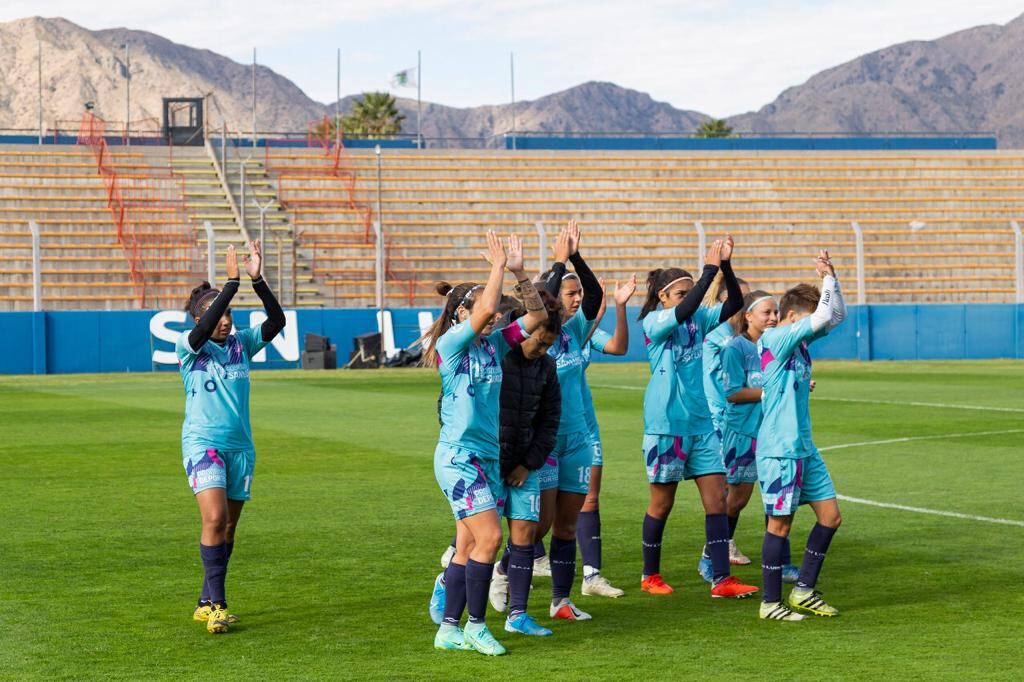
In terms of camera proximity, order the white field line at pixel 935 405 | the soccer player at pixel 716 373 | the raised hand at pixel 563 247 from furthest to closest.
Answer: the white field line at pixel 935 405
the soccer player at pixel 716 373
the raised hand at pixel 563 247

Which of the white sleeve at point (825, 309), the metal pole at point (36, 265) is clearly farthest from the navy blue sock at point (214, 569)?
the metal pole at point (36, 265)

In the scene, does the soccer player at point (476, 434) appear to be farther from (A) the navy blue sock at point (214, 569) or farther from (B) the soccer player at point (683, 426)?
(B) the soccer player at point (683, 426)

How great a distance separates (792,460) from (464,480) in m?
1.88

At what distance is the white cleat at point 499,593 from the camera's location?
7807 millimetres

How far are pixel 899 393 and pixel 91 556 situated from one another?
17706 mm

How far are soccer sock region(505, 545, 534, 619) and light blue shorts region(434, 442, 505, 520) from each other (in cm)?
52

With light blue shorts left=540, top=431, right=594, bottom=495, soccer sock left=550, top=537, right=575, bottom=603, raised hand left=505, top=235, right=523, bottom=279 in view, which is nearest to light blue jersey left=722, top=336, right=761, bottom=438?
light blue shorts left=540, top=431, right=594, bottom=495

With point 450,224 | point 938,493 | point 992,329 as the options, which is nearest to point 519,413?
point 938,493

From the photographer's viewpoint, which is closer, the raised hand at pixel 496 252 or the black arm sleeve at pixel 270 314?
the raised hand at pixel 496 252

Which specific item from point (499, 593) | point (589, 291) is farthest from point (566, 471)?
point (589, 291)

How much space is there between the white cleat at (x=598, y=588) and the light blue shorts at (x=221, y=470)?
2.04m

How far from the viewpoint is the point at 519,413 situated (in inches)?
275

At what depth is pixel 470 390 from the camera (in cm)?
670

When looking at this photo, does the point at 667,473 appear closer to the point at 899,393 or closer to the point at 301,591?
the point at 301,591
